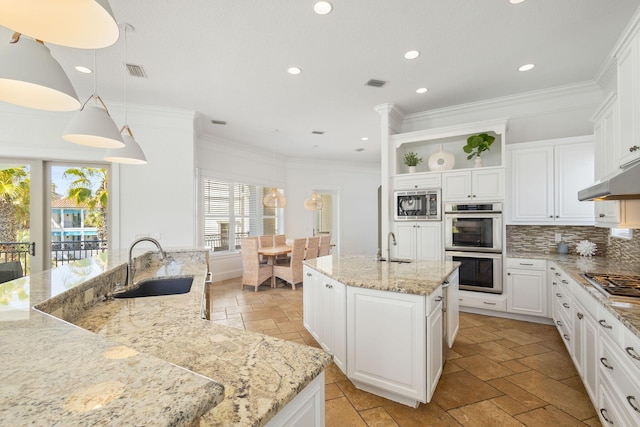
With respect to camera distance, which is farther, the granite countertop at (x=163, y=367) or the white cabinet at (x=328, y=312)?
the white cabinet at (x=328, y=312)

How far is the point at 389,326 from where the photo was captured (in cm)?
197

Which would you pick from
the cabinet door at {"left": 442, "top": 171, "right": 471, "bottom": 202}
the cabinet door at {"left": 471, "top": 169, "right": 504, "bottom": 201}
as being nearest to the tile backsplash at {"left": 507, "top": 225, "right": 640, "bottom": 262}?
the cabinet door at {"left": 471, "top": 169, "right": 504, "bottom": 201}

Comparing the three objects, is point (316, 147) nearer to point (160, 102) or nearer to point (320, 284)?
point (160, 102)

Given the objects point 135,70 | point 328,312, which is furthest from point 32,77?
point 135,70

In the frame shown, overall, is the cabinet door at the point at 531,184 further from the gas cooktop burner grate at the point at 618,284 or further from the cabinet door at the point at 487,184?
the gas cooktop burner grate at the point at 618,284

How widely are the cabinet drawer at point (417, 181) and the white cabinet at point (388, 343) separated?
8.10 ft

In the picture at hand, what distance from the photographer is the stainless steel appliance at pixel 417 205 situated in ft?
13.1

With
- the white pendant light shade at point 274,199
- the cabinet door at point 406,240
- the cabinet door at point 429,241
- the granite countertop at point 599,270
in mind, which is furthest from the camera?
the white pendant light shade at point 274,199

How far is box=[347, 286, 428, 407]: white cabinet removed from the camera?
188 cm

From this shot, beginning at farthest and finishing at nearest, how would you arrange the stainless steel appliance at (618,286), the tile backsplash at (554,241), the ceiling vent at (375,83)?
the ceiling vent at (375,83)
the tile backsplash at (554,241)
the stainless steel appliance at (618,286)

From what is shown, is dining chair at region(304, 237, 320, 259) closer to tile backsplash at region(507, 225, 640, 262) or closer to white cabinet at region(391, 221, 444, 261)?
white cabinet at region(391, 221, 444, 261)

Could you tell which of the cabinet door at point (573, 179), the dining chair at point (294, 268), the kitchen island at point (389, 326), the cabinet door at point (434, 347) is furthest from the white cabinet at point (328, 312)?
the cabinet door at point (573, 179)

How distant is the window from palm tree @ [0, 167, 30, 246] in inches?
97.8

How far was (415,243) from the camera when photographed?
413 cm
